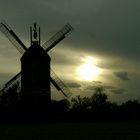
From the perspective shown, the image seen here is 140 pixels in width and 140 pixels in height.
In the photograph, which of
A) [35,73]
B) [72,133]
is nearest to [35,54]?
[35,73]

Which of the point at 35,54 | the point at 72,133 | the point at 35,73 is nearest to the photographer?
the point at 72,133

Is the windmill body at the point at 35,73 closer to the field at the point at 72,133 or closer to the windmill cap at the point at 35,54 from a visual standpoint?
the windmill cap at the point at 35,54

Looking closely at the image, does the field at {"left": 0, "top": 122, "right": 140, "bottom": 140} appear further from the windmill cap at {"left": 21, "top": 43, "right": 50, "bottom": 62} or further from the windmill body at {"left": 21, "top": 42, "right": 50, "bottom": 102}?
the windmill cap at {"left": 21, "top": 43, "right": 50, "bottom": 62}

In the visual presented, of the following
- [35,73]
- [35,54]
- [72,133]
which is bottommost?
[72,133]

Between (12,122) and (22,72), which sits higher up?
(22,72)

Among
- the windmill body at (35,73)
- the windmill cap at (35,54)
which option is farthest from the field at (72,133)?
the windmill cap at (35,54)

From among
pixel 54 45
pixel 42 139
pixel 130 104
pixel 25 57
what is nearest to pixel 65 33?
pixel 54 45

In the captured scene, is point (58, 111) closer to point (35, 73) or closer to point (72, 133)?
point (35, 73)

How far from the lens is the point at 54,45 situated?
8056 cm

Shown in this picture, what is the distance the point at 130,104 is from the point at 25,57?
26136 mm

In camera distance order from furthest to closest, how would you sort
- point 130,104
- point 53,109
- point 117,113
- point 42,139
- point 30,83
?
point 130,104 → point 117,113 → point 53,109 → point 30,83 → point 42,139

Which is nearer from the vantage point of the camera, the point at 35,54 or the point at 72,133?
the point at 72,133

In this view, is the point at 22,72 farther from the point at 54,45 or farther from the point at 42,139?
the point at 42,139

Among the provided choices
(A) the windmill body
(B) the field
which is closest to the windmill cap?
(A) the windmill body
